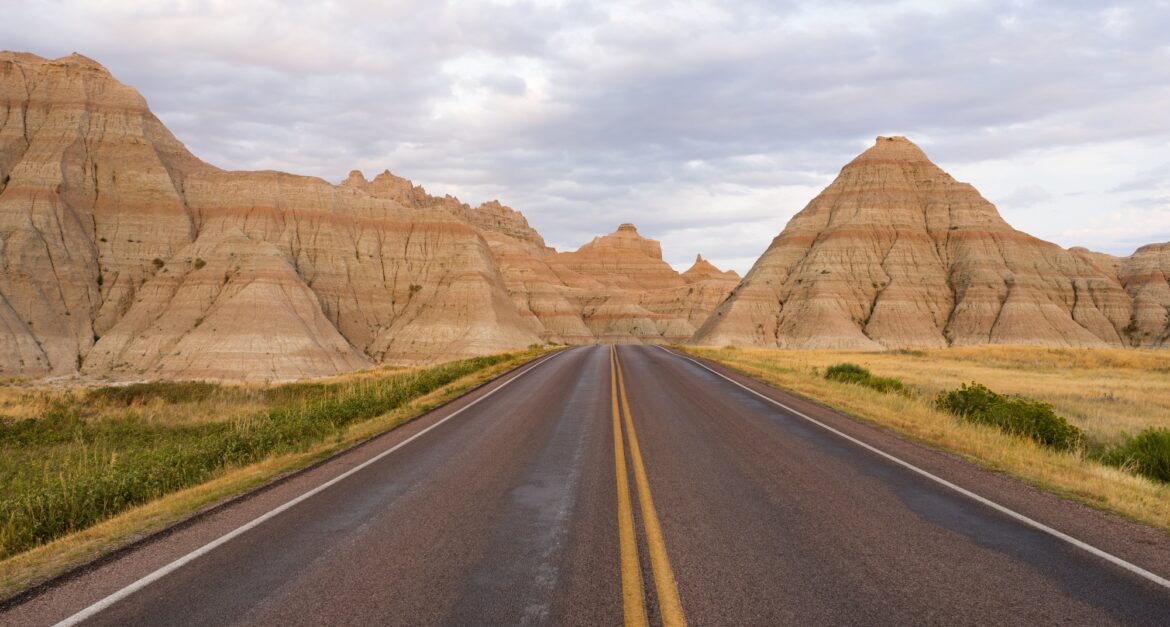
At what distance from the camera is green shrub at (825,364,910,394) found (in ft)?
69.5

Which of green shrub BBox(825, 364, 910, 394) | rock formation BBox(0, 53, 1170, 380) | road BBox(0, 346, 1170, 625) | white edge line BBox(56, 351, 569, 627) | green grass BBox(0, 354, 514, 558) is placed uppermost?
rock formation BBox(0, 53, 1170, 380)

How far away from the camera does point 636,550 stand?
17.9ft

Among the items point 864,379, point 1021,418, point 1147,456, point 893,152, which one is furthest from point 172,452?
point 893,152

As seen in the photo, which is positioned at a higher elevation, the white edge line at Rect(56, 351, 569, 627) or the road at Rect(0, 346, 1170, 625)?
the road at Rect(0, 346, 1170, 625)

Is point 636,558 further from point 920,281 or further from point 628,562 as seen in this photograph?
point 920,281

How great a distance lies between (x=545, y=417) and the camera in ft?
45.9

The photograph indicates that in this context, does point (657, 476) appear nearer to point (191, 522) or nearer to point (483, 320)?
point (191, 522)

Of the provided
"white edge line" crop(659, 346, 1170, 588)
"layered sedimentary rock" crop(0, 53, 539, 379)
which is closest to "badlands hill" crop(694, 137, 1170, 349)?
"layered sedimentary rock" crop(0, 53, 539, 379)

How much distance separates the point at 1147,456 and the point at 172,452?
16.6 metres

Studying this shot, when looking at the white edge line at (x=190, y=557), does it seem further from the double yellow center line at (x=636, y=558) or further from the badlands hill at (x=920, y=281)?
the badlands hill at (x=920, y=281)

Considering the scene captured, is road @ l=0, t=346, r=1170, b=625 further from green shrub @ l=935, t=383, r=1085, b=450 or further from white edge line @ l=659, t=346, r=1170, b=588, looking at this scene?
green shrub @ l=935, t=383, r=1085, b=450

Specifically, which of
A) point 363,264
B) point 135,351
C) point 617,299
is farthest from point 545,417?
point 617,299

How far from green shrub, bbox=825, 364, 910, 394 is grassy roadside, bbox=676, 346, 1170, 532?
0.60 m

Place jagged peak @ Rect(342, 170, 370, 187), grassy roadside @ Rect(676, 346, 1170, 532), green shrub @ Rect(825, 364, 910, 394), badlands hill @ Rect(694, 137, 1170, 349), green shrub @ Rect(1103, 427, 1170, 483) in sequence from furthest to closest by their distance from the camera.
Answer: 1. jagged peak @ Rect(342, 170, 370, 187)
2. badlands hill @ Rect(694, 137, 1170, 349)
3. green shrub @ Rect(825, 364, 910, 394)
4. green shrub @ Rect(1103, 427, 1170, 483)
5. grassy roadside @ Rect(676, 346, 1170, 532)
